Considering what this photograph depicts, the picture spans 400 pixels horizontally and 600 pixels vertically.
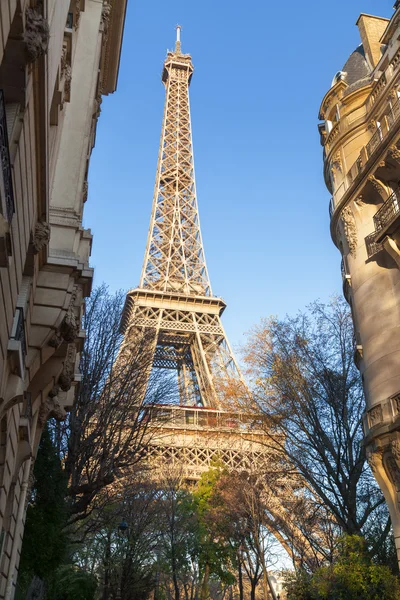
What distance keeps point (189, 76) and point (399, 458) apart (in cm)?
7934

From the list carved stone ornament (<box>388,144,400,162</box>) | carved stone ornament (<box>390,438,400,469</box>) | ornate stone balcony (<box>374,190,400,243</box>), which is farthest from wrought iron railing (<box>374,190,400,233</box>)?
Answer: carved stone ornament (<box>390,438,400,469</box>)

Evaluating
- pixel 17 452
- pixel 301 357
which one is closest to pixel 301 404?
pixel 301 357

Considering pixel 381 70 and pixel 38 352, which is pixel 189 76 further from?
pixel 38 352

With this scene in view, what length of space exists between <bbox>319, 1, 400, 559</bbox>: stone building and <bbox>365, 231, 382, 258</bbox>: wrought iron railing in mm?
30

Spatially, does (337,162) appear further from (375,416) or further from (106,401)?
(106,401)

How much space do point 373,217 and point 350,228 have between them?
1411 mm

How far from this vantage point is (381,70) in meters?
18.5

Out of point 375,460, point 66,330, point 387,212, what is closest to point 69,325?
point 66,330

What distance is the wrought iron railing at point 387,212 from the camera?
51.8ft

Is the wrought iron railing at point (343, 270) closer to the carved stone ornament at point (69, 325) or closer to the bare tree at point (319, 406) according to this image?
the bare tree at point (319, 406)

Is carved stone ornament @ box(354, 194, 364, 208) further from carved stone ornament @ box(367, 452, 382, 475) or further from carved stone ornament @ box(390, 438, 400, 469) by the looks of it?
carved stone ornament @ box(367, 452, 382, 475)

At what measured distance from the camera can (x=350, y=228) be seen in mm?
18453

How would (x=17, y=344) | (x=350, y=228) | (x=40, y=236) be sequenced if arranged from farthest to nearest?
(x=350, y=228)
(x=40, y=236)
(x=17, y=344)

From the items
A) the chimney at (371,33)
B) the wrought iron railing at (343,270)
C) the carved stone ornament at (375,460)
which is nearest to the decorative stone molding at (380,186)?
the wrought iron railing at (343,270)
